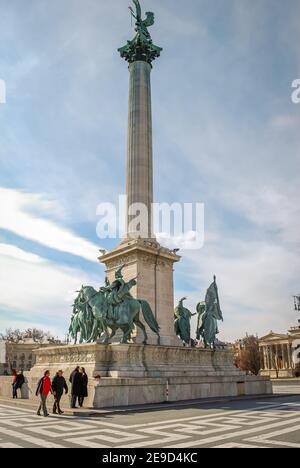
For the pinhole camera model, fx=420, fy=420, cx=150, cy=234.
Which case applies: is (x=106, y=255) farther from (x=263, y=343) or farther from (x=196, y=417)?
(x=263, y=343)

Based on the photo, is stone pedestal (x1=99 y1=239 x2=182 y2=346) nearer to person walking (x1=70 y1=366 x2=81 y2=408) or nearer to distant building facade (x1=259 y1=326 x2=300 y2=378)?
A: person walking (x1=70 y1=366 x2=81 y2=408)

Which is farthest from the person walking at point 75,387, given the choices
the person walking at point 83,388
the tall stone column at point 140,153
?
the tall stone column at point 140,153

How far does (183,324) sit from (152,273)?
3.92 metres

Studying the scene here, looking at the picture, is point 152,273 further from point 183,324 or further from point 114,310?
point 114,310

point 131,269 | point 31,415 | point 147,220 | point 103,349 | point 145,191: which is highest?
point 145,191

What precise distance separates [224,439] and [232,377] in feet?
47.8

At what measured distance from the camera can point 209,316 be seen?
84.3 ft

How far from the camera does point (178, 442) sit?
8461 mm

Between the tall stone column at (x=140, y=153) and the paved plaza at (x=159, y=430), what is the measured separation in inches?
553

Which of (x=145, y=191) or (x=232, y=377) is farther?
(x=145, y=191)

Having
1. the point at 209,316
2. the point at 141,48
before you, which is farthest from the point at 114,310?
the point at 141,48

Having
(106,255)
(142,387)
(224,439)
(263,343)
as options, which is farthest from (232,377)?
(263,343)

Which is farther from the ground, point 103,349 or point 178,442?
point 103,349
